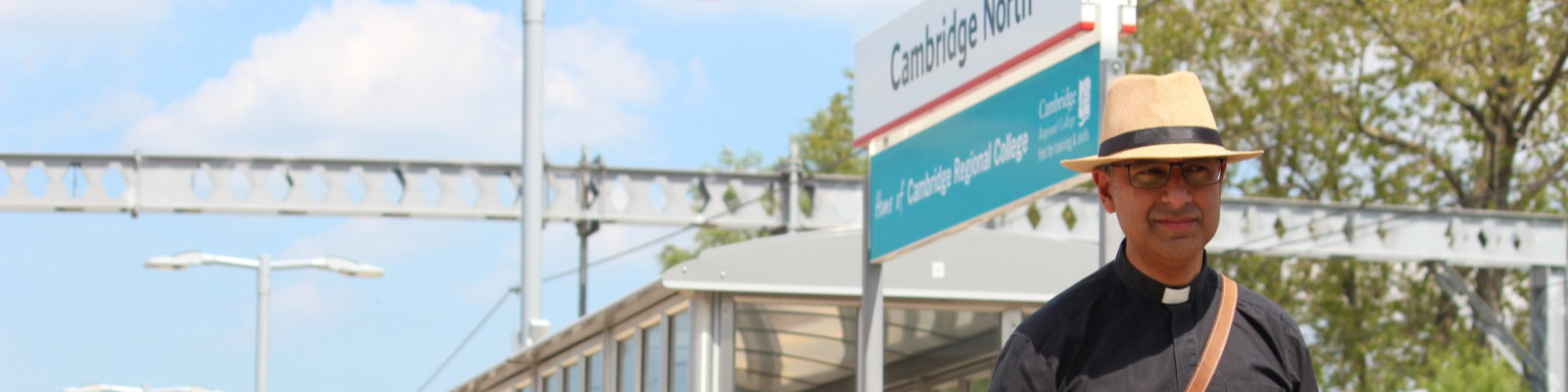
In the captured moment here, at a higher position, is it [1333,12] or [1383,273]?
[1333,12]

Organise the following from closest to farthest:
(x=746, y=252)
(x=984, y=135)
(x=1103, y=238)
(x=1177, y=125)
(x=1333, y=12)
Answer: (x=1177, y=125) → (x=1103, y=238) → (x=984, y=135) → (x=746, y=252) → (x=1333, y=12)

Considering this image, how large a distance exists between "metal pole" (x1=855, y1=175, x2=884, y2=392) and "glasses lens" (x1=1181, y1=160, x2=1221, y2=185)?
7.32 metres

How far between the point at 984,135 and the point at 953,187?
341 millimetres

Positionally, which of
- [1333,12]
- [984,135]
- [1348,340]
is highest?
[1333,12]

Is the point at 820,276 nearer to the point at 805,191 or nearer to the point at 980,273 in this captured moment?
the point at 980,273

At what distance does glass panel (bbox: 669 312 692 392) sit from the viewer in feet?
40.0

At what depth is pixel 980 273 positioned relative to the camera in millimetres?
12531

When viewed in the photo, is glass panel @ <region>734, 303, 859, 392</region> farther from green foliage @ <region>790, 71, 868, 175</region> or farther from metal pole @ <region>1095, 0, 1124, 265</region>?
green foliage @ <region>790, 71, 868, 175</region>

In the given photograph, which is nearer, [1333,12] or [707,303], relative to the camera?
[707,303]

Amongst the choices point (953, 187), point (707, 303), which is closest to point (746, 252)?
point (707, 303)

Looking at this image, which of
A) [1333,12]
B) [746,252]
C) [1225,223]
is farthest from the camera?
[1333,12]

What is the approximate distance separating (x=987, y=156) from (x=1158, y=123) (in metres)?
6.09

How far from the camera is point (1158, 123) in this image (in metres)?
3.59

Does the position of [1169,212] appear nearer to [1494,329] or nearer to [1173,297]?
[1173,297]
